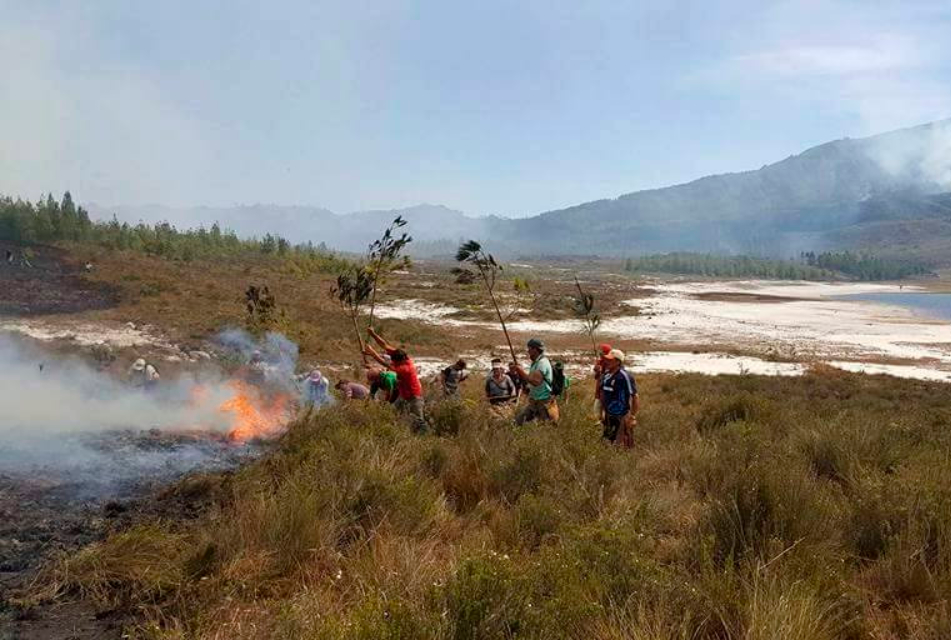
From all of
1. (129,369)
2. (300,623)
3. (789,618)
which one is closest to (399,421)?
(300,623)

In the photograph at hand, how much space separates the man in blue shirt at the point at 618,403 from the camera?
8812 mm

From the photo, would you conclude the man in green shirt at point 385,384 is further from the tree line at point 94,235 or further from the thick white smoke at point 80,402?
the tree line at point 94,235

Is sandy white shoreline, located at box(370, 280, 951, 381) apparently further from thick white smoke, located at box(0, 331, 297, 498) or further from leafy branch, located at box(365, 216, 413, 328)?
thick white smoke, located at box(0, 331, 297, 498)

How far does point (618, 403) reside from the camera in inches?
352

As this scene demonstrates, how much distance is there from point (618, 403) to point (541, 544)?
4.42 meters

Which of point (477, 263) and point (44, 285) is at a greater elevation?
point (477, 263)

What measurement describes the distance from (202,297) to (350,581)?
2832cm

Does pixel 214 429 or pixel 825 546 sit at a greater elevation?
pixel 825 546

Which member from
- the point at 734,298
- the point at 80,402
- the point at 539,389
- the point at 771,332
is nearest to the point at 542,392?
the point at 539,389

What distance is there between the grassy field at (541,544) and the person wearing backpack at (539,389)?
157 cm

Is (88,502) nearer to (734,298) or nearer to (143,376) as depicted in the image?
(143,376)

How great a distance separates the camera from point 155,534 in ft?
17.2

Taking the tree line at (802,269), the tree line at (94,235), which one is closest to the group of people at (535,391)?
the tree line at (94,235)

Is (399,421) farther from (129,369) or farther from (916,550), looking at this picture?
(129,369)
